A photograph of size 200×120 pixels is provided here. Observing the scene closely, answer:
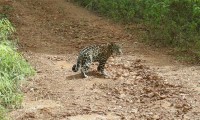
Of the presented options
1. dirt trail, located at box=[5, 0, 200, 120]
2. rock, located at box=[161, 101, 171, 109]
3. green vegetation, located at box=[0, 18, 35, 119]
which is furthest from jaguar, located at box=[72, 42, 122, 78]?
rock, located at box=[161, 101, 171, 109]

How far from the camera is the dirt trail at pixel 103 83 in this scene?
24.9 feet

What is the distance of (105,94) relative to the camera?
27.8 feet

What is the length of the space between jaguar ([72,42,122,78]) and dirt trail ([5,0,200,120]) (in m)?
0.19

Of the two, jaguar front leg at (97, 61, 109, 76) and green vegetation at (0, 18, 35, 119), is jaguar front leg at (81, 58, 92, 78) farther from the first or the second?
green vegetation at (0, 18, 35, 119)

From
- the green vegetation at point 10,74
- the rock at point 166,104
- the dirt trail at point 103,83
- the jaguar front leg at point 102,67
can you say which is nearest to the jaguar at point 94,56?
the jaguar front leg at point 102,67

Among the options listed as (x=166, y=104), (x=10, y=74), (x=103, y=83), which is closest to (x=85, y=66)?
(x=103, y=83)

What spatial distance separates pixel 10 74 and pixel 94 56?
1.83 m

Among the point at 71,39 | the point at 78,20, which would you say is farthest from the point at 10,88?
the point at 78,20

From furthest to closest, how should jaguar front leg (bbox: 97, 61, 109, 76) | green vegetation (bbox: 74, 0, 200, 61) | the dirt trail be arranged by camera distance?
green vegetation (bbox: 74, 0, 200, 61) < jaguar front leg (bbox: 97, 61, 109, 76) < the dirt trail

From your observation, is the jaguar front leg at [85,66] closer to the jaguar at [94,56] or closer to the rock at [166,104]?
the jaguar at [94,56]

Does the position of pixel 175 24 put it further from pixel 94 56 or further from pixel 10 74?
pixel 10 74

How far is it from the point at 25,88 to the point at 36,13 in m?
7.44

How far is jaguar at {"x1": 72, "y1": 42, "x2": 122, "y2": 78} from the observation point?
9.25 meters

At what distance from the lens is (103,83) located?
9008 millimetres
